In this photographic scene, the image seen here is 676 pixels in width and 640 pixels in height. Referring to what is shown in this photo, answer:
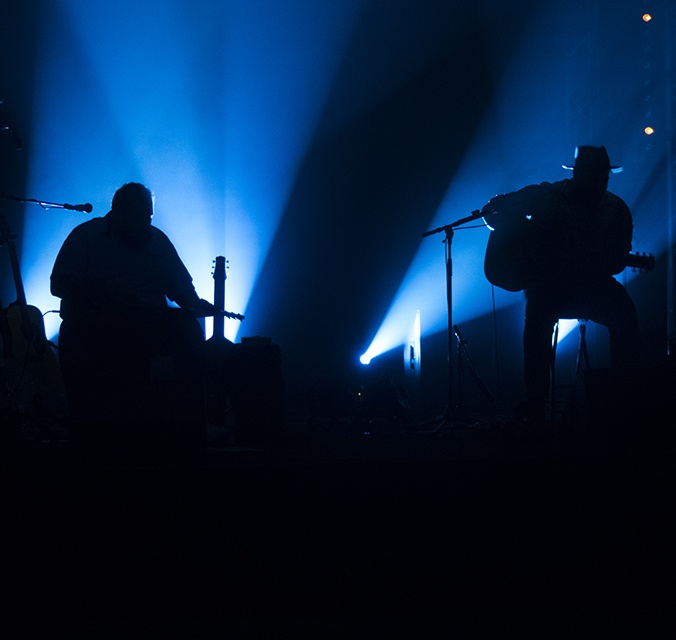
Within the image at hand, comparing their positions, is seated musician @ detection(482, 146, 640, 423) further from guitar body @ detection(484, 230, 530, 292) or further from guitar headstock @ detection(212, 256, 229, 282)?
guitar headstock @ detection(212, 256, 229, 282)

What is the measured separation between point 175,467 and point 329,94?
200 inches

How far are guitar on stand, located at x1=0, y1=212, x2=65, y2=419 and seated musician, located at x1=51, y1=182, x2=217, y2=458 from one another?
0.91m

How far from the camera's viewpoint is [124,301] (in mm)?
2980

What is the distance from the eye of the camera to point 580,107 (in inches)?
236

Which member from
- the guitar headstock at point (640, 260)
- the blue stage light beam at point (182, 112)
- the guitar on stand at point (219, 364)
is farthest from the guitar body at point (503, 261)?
the blue stage light beam at point (182, 112)

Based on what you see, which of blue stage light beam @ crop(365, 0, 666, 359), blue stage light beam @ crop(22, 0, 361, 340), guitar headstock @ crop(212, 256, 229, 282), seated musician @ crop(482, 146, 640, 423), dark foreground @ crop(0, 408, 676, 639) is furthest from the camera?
blue stage light beam @ crop(22, 0, 361, 340)

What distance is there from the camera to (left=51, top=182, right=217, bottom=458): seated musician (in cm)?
284

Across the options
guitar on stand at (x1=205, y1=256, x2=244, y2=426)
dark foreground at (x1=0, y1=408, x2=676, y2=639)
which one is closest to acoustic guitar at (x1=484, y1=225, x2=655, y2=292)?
guitar on stand at (x1=205, y1=256, x2=244, y2=426)

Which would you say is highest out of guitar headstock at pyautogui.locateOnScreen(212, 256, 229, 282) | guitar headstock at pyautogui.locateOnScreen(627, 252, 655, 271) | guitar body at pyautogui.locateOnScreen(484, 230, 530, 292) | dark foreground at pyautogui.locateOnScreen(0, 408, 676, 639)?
guitar headstock at pyautogui.locateOnScreen(212, 256, 229, 282)

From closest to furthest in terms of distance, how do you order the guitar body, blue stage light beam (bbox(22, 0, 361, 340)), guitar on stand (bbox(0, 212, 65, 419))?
the guitar body → guitar on stand (bbox(0, 212, 65, 419)) → blue stage light beam (bbox(22, 0, 361, 340))

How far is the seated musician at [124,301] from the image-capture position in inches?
112

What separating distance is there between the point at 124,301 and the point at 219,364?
3.68 ft

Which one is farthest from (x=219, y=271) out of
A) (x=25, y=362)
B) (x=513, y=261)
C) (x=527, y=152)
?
(x=527, y=152)

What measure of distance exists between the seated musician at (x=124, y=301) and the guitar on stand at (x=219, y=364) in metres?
0.17
